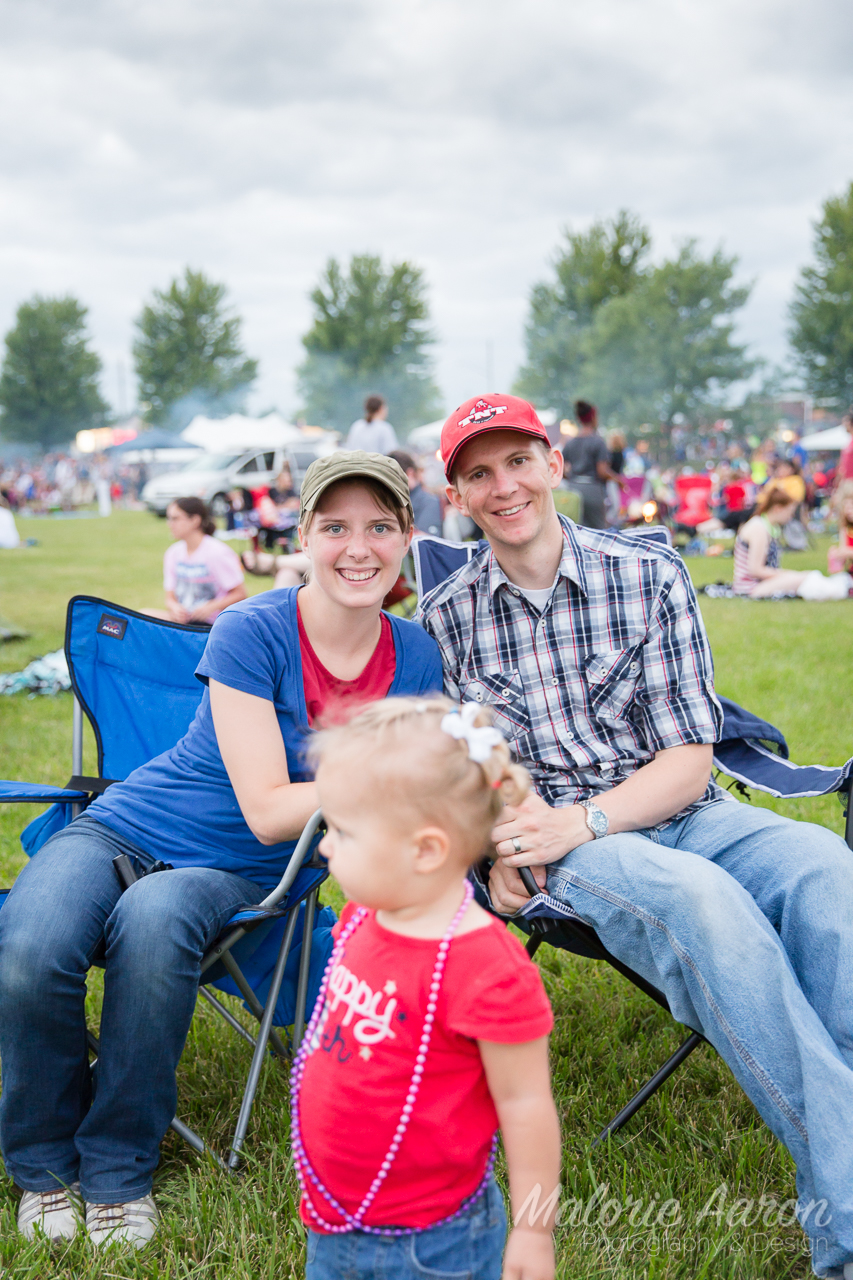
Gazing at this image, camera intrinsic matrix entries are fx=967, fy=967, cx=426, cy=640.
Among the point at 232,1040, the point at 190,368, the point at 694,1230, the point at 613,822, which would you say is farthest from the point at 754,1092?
the point at 190,368

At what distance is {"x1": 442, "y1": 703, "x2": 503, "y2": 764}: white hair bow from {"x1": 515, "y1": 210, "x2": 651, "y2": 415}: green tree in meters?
45.5

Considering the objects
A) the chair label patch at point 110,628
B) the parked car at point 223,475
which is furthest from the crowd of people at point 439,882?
the parked car at point 223,475

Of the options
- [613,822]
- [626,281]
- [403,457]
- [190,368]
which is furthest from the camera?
[190,368]

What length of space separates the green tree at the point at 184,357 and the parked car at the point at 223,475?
86.5ft

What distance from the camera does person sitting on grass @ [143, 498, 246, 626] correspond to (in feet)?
20.4

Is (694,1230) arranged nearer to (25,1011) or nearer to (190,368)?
(25,1011)

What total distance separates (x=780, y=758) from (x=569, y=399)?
46916 millimetres

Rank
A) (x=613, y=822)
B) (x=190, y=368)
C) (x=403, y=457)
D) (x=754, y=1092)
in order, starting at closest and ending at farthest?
1. (x=754, y=1092)
2. (x=613, y=822)
3. (x=403, y=457)
4. (x=190, y=368)

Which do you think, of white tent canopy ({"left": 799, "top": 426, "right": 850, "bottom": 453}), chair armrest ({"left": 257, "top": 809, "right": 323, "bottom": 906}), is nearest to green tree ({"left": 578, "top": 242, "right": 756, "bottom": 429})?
white tent canopy ({"left": 799, "top": 426, "right": 850, "bottom": 453})

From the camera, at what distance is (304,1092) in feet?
4.50

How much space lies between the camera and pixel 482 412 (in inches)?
88.4

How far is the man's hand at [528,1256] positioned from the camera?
4.07 ft

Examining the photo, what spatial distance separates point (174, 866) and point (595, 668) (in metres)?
1.06

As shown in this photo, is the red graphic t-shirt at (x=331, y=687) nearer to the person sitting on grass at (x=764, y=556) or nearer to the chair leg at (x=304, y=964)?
the chair leg at (x=304, y=964)
